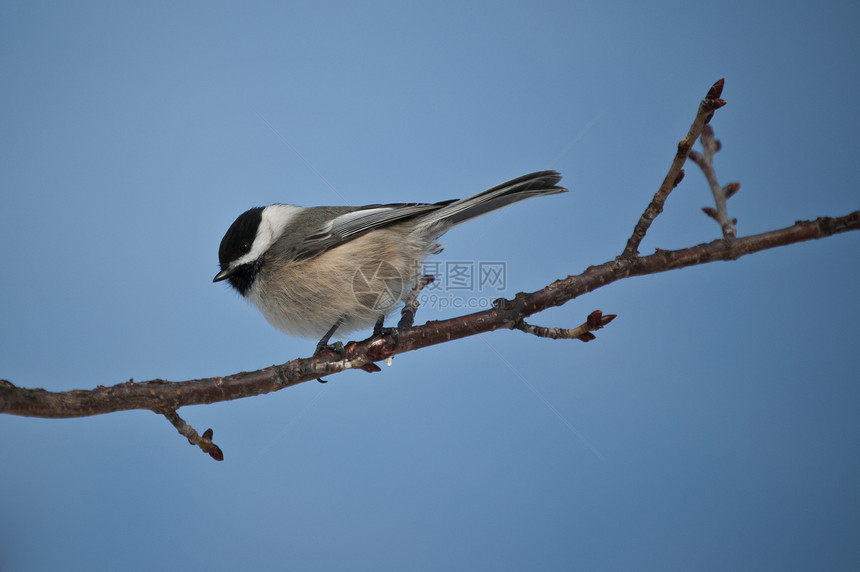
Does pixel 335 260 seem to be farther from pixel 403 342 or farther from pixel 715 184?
pixel 715 184

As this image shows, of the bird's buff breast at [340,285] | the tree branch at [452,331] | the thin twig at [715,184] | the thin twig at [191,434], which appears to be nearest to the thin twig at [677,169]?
the tree branch at [452,331]

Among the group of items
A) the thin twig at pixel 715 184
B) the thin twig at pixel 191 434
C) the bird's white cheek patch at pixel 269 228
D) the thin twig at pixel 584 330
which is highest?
the bird's white cheek patch at pixel 269 228

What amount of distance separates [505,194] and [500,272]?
56 cm

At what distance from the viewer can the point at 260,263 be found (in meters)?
2.93

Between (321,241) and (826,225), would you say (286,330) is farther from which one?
(826,225)

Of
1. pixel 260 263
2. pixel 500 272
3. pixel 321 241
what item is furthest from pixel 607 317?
pixel 260 263

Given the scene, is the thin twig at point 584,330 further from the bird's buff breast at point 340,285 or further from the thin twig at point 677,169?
the bird's buff breast at point 340,285

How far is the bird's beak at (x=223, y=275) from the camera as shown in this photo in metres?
2.85

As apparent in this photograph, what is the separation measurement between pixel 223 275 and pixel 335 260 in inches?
22.3

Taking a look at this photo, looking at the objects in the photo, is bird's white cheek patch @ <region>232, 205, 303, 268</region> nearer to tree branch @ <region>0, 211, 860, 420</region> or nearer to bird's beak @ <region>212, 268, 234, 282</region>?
bird's beak @ <region>212, 268, 234, 282</region>

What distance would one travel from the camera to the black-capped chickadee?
279cm

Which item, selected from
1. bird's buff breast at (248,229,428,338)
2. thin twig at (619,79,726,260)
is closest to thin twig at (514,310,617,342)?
thin twig at (619,79,726,260)

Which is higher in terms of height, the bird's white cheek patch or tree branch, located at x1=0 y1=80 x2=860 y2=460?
the bird's white cheek patch

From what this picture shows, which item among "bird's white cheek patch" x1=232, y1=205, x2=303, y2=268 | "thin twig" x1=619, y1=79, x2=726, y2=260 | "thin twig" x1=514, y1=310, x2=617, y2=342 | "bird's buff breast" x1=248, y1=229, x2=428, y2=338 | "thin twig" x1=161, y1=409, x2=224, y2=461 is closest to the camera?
"thin twig" x1=619, y1=79, x2=726, y2=260
